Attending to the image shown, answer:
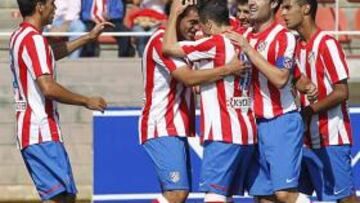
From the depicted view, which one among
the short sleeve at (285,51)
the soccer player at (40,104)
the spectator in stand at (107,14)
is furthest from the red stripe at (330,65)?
the spectator in stand at (107,14)

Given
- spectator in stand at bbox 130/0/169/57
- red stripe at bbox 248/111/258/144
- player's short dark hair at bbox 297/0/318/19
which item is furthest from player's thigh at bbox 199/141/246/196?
spectator in stand at bbox 130/0/169/57

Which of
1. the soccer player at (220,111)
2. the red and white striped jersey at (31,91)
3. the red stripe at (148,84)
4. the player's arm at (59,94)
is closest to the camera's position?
the player's arm at (59,94)

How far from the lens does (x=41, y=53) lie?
30.5ft

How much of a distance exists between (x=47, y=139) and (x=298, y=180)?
195cm

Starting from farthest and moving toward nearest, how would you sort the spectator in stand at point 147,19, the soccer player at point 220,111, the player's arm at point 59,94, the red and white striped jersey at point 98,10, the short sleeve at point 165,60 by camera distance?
the spectator in stand at point 147,19 → the red and white striped jersey at point 98,10 → the short sleeve at point 165,60 → the soccer player at point 220,111 → the player's arm at point 59,94

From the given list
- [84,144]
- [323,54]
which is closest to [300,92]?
[323,54]

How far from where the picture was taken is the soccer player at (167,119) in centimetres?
997

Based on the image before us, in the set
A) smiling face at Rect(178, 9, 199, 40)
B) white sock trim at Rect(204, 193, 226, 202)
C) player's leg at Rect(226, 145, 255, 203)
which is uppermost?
smiling face at Rect(178, 9, 199, 40)

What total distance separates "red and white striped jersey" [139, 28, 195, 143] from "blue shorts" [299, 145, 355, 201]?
0.95 meters

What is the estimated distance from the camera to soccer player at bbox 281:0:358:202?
9.98 metres

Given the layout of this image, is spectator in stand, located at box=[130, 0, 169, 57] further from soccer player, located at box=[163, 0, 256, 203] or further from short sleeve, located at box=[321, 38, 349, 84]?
soccer player, located at box=[163, 0, 256, 203]

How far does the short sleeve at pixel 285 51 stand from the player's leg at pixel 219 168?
Result: 26.3 inches

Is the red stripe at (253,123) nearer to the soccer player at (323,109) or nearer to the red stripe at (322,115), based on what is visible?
the soccer player at (323,109)

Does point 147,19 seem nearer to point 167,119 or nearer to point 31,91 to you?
point 167,119
